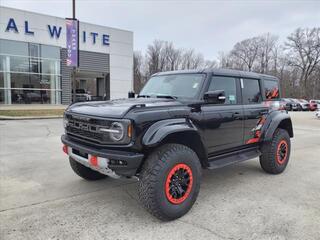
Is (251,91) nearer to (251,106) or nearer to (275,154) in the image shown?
(251,106)

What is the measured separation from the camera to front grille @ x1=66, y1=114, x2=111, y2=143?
3.03 m

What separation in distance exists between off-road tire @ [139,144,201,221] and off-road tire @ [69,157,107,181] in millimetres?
1672

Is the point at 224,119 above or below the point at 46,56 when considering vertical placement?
below

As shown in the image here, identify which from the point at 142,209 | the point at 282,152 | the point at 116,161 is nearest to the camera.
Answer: the point at 116,161

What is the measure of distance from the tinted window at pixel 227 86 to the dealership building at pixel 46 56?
16730 millimetres

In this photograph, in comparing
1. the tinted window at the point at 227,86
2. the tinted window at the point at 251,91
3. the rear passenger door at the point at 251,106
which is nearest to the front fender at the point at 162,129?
the tinted window at the point at 227,86

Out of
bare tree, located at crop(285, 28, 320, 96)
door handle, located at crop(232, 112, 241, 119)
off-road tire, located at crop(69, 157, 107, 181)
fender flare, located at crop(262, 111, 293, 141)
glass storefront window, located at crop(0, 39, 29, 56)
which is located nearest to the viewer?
door handle, located at crop(232, 112, 241, 119)

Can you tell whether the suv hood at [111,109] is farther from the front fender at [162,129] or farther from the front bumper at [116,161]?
the front bumper at [116,161]

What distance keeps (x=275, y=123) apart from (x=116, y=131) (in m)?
3.21

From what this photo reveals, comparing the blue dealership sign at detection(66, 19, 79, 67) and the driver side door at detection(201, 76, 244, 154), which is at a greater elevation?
the blue dealership sign at detection(66, 19, 79, 67)

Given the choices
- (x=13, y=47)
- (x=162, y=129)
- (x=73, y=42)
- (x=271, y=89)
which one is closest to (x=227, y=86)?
(x=271, y=89)

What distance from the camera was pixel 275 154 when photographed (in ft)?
15.6

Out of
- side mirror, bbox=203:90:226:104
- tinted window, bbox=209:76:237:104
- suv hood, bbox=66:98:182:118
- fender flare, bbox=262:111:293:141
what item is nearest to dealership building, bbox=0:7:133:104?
fender flare, bbox=262:111:293:141

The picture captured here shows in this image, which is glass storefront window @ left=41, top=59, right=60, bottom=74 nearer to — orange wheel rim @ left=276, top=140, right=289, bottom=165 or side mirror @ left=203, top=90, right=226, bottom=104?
orange wheel rim @ left=276, top=140, right=289, bottom=165
